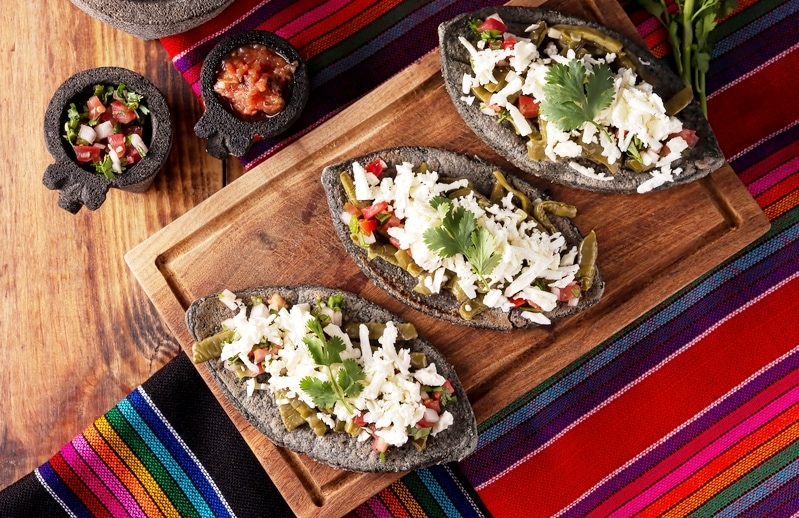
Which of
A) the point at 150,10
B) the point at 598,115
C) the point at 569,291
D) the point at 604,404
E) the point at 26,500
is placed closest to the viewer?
the point at 150,10

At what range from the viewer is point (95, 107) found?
128 inches

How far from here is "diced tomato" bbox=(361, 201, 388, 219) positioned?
3.17 metres

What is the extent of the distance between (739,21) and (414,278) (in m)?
1.96

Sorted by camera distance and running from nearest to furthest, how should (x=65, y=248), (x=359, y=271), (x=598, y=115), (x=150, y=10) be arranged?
(x=150, y=10) < (x=598, y=115) < (x=359, y=271) < (x=65, y=248)

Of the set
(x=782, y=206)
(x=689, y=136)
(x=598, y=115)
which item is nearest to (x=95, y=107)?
(x=598, y=115)

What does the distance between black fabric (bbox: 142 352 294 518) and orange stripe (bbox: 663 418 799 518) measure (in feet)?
6.49

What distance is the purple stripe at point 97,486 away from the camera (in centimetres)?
351

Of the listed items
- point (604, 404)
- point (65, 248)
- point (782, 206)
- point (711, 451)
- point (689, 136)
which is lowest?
point (711, 451)

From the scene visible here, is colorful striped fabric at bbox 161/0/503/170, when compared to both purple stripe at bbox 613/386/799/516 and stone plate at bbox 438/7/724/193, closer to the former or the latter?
stone plate at bbox 438/7/724/193

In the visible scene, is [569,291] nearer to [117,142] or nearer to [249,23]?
[249,23]

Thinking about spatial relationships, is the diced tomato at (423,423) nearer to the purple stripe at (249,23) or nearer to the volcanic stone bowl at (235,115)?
the volcanic stone bowl at (235,115)

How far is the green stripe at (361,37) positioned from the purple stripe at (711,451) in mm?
2473

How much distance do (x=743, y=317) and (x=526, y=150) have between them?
4.58 feet

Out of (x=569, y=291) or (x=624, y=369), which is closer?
(x=569, y=291)
